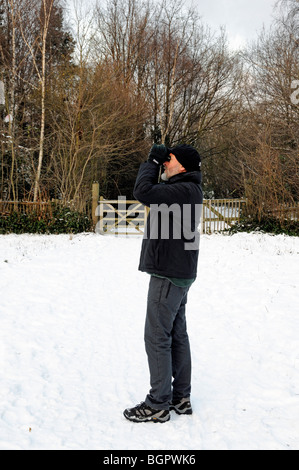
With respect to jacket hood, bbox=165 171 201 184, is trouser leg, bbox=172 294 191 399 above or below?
below

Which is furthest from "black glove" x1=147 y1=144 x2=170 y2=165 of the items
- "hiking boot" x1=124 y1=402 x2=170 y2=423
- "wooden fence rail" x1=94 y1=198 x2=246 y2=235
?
"wooden fence rail" x1=94 y1=198 x2=246 y2=235

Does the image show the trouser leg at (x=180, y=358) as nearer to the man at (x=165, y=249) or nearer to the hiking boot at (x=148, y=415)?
the man at (x=165, y=249)

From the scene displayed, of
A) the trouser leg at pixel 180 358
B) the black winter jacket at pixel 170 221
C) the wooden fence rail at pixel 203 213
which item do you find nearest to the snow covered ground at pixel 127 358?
the trouser leg at pixel 180 358

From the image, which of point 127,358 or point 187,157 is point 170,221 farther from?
point 127,358

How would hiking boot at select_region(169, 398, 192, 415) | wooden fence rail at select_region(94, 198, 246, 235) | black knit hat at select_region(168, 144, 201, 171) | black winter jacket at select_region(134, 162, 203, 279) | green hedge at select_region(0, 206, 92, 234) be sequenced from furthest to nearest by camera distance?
wooden fence rail at select_region(94, 198, 246, 235)
green hedge at select_region(0, 206, 92, 234)
hiking boot at select_region(169, 398, 192, 415)
black knit hat at select_region(168, 144, 201, 171)
black winter jacket at select_region(134, 162, 203, 279)

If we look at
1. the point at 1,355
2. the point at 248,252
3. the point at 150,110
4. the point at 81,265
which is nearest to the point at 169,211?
A: the point at 1,355

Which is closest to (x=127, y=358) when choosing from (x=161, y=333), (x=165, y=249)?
(x=161, y=333)

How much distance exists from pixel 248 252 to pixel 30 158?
32.0 ft

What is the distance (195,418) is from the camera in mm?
2492

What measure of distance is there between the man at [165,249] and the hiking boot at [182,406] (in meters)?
0.13

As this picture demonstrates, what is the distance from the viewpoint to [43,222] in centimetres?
1274

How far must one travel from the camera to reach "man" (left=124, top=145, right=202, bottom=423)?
234 centimetres

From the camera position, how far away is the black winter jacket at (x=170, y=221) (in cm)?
231

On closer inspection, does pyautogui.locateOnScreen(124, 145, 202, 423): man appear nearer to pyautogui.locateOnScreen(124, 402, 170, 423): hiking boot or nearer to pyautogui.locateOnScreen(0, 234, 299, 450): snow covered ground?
pyautogui.locateOnScreen(124, 402, 170, 423): hiking boot
